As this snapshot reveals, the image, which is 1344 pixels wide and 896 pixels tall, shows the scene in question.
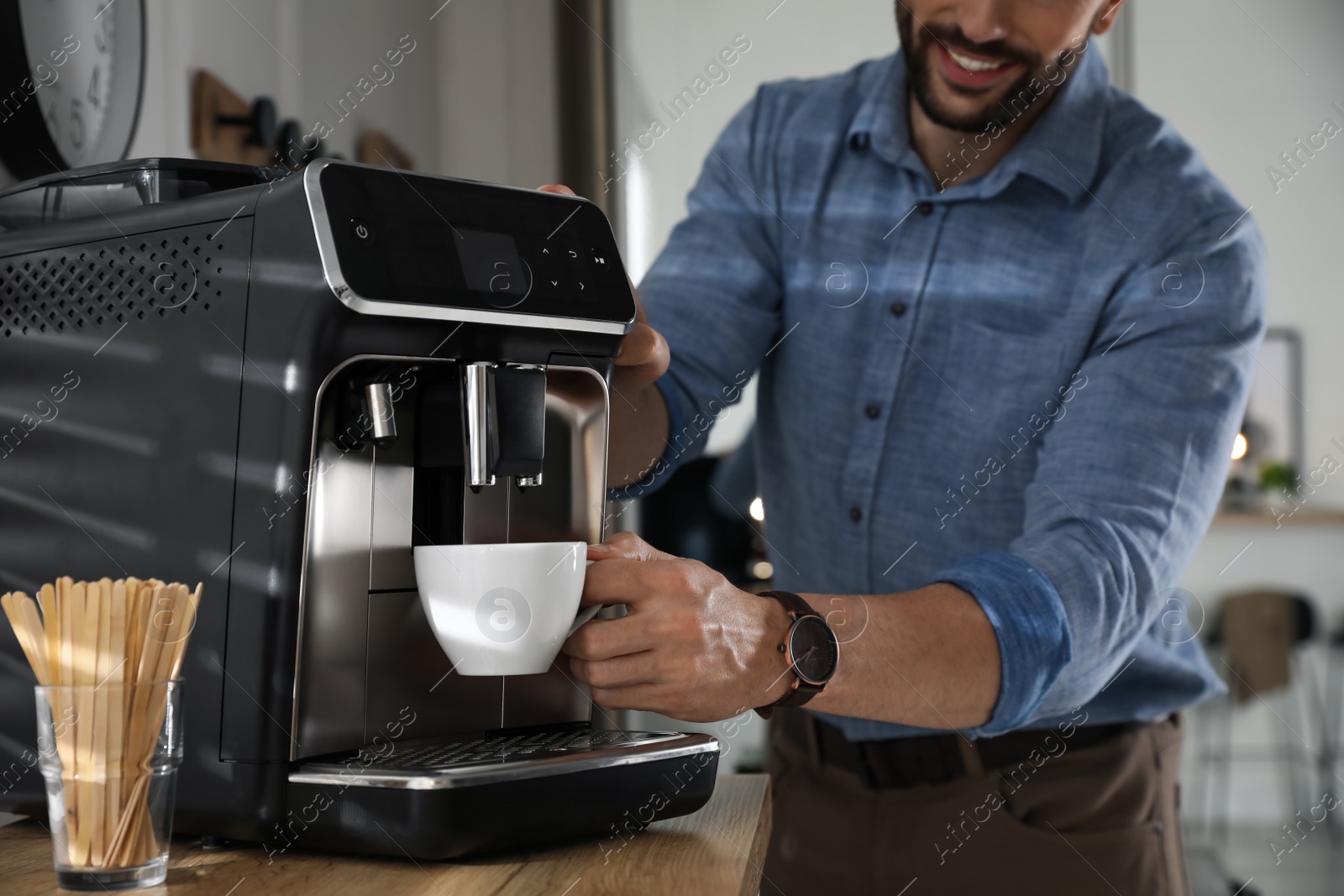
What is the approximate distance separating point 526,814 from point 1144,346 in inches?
27.4

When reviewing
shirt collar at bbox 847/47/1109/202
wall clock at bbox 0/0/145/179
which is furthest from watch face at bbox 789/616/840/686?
wall clock at bbox 0/0/145/179

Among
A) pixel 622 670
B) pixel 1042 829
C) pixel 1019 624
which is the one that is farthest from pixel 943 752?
pixel 622 670

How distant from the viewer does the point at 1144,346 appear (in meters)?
1.01

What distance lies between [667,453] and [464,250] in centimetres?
53

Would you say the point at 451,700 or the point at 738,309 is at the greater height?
the point at 738,309

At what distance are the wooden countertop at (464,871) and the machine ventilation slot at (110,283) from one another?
1.02ft

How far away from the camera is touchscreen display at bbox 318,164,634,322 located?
0.60m

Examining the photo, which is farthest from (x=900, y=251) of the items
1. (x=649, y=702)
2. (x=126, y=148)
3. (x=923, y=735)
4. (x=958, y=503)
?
(x=126, y=148)

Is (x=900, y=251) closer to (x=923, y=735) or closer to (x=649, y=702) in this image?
(x=923, y=735)

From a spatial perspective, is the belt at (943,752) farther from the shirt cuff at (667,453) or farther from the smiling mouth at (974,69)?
the smiling mouth at (974,69)

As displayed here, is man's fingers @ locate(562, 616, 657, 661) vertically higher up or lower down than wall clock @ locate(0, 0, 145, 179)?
lower down

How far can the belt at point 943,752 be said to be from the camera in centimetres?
110

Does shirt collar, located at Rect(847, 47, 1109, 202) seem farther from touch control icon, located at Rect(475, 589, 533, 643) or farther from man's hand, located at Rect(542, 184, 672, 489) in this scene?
touch control icon, located at Rect(475, 589, 533, 643)

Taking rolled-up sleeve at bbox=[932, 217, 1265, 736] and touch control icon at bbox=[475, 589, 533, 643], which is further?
rolled-up sleeve at bbox=[932, 217, 1265, 736]
